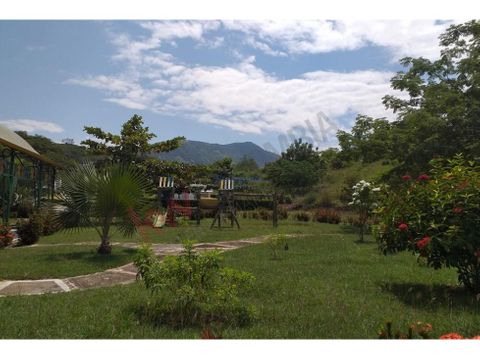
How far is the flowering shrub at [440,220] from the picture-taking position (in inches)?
200

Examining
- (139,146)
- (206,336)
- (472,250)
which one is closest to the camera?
(206,336)

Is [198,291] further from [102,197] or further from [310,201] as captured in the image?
[310,201]

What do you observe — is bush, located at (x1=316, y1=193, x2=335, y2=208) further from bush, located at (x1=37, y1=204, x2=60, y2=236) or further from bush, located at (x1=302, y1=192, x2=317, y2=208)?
bush, located at (x1=37, y1=204, x2=60, y2=236)

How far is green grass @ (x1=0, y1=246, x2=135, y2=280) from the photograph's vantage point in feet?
23.0

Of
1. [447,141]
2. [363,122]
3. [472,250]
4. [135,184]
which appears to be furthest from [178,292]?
[363,122]

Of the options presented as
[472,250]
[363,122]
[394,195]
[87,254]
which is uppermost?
[363,122]

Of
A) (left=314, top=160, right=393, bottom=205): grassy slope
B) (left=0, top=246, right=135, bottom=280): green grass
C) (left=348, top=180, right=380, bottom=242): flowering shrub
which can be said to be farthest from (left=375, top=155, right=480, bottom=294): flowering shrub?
(left=314, top=160, right=393, bottom=205): grassy slope

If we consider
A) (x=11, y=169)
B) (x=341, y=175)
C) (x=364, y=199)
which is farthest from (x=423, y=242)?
(x=341, y=175)

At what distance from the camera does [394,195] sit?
19.5ft

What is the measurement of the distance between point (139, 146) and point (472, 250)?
17.8 metres

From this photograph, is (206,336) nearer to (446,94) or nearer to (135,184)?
(135,184)

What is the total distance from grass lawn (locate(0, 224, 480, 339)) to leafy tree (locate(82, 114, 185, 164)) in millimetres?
14530

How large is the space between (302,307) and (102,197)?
513cm

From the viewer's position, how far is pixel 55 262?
25.7 feet
